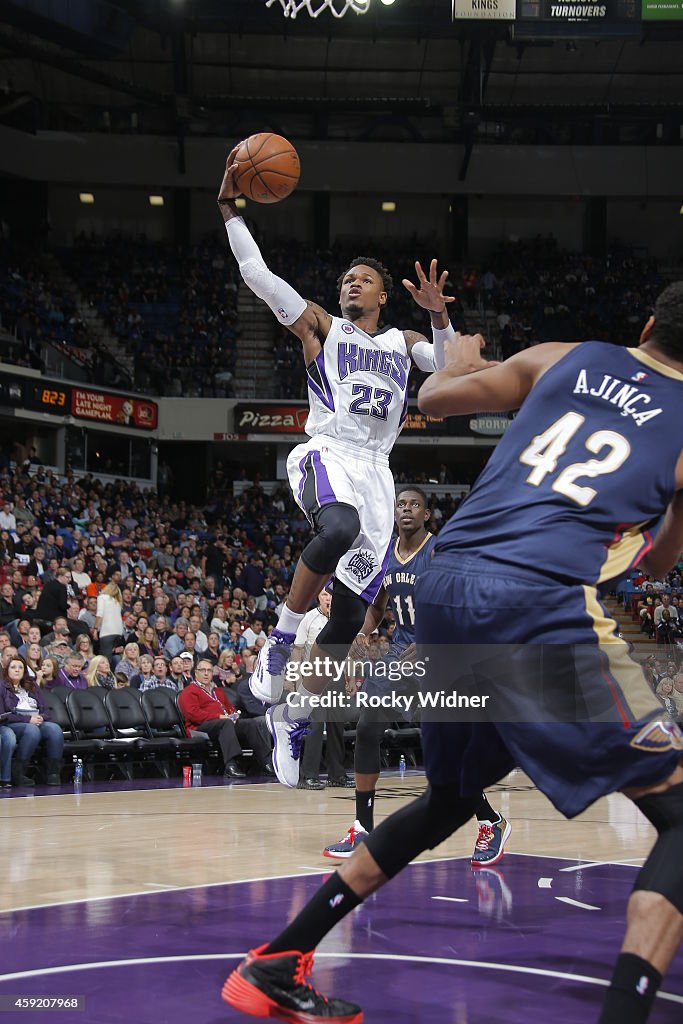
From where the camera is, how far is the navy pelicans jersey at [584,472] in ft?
9.02

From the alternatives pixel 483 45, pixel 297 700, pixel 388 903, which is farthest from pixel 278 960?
pixel 483 45

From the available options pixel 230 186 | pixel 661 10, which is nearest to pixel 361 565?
pixel 230 186

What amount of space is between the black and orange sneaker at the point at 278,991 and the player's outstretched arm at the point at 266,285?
2.94 meters

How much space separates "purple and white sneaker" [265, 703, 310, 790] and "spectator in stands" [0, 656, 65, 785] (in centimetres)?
552

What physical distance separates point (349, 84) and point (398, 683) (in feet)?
87.0

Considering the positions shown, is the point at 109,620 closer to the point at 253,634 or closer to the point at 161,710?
the point at 253,634

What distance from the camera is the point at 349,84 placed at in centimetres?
3000

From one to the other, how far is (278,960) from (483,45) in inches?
1059

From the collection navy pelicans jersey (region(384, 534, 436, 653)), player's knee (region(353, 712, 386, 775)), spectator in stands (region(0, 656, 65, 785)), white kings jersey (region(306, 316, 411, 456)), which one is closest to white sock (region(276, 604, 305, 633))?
white kings jersey (region(306, 316, 411, 456))

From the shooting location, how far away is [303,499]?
17.3ft

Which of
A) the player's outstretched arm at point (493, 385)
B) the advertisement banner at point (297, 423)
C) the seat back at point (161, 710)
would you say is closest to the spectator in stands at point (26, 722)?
the seat back at point (161, 710)

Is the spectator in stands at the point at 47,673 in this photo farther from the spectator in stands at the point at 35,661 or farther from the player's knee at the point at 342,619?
the player's knee at the point at 342,619

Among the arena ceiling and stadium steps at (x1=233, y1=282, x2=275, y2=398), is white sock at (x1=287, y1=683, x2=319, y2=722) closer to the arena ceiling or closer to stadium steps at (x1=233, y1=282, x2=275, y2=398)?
the arena ceiling

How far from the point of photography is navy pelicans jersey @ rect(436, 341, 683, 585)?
9.02 feet
